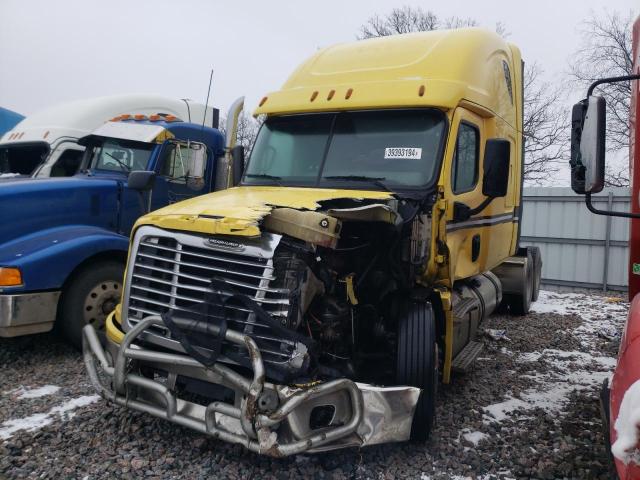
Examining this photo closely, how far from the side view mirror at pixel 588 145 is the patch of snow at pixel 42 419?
12.6 feet

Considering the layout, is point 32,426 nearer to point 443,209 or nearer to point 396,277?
point 396,277

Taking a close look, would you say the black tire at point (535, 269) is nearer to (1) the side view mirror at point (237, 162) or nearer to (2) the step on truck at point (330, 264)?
(2) the step on truck at point (330, 264)

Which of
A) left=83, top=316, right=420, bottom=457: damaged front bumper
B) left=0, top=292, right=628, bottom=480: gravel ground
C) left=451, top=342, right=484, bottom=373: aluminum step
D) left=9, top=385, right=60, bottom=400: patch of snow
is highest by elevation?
left=83, top=316, right=420, bottom=457: damaged front bumper

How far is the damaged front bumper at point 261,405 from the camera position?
2.73 metres

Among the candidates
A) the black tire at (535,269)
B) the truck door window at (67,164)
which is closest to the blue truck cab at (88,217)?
the truck door window at (67,164)

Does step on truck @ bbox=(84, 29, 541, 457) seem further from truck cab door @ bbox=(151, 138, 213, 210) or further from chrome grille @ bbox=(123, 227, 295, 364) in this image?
truck cab door @ bbox=(151, 138, 213, 210)

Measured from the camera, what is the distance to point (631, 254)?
342 cm

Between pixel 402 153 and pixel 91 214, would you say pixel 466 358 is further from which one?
pixel 91 214

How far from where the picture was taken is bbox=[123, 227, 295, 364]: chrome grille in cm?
294

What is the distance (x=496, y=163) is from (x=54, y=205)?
4.42m

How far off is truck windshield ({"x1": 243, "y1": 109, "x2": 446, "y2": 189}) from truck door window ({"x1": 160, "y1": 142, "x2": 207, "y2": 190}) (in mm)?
1499

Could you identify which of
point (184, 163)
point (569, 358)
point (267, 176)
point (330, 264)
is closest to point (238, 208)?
point (330, 264)

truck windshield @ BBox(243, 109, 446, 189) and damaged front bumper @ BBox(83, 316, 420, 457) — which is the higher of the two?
truck windshield @ BBox(243, 109, 446, 189)

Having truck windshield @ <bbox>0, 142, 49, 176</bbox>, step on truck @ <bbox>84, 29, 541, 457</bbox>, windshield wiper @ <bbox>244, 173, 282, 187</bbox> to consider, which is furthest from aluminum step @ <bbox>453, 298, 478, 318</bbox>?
truck windshield @ <bbox>0, 142, 49, 176</bbox>
